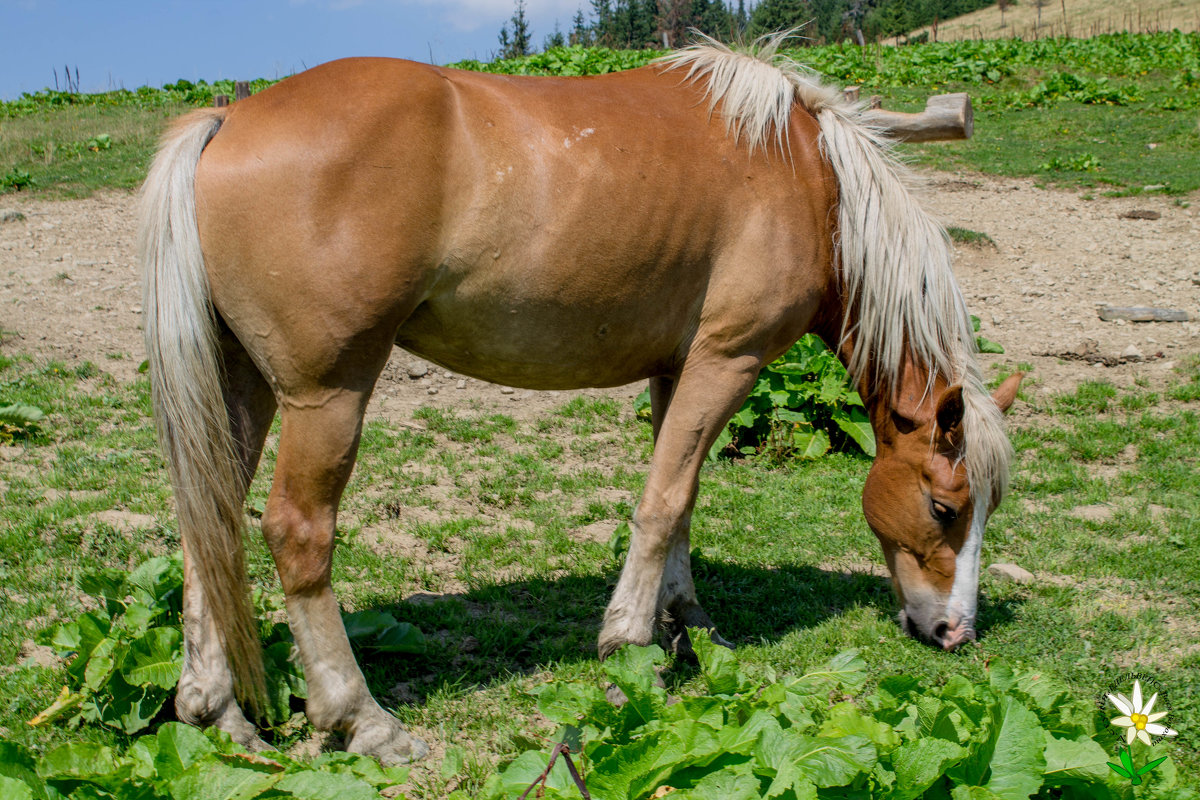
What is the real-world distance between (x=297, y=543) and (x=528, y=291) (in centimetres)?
105

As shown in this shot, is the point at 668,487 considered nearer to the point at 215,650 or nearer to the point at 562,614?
the point at 562,614

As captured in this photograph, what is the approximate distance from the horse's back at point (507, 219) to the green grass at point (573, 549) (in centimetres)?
95

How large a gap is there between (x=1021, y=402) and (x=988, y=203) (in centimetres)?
566

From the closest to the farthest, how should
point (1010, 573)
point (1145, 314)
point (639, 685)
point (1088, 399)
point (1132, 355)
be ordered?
point (639, 685) < point (1010, 573) < point (1088, 399) < point (1132, 355) < point (1145, 314)

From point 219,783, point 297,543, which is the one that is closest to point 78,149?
point 297,543

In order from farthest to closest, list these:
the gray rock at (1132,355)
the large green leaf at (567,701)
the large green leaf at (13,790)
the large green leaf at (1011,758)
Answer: the gray rock at (1132,355) → the large green leaf at (567,701) → the large green leaf at (1011,758) → the large green leaf at (13,790)

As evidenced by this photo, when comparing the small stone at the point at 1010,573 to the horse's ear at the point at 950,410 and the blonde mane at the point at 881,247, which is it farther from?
the horse's ear at the point at 950,410

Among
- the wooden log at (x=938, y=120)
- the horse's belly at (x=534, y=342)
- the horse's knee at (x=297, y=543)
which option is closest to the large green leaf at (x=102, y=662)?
the horse's knee at (x=297, y=543)

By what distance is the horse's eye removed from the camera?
3.35 metres

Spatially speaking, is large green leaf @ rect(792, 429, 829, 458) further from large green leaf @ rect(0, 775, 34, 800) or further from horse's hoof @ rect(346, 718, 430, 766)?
large green leaf @ rect(0, 775, 34, 800)

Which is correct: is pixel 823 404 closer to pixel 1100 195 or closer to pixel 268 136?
pixel 268 136

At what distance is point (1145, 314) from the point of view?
308 inches

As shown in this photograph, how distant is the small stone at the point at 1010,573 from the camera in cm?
413

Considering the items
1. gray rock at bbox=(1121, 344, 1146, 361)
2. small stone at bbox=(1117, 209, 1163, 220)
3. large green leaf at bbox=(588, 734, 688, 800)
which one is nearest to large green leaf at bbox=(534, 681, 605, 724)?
large green leaf at bbox=(588, 734, 688, 800)
